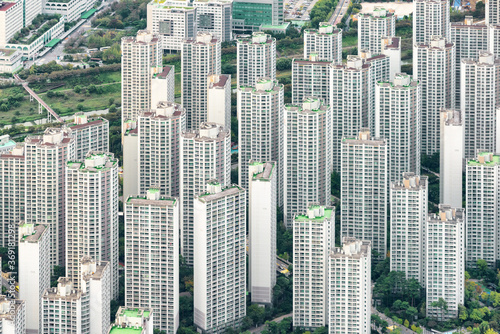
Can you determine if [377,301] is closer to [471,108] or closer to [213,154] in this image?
[213,154]

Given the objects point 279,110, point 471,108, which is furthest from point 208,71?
point 471,108

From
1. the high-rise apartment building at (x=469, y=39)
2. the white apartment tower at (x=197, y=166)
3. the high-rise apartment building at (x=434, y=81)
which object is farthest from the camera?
the high-rise apartment building at (x=469, y=39)

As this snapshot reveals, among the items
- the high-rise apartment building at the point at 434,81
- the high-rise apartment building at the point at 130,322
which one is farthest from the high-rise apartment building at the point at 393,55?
the high-rise apartment building at the point at 130,322

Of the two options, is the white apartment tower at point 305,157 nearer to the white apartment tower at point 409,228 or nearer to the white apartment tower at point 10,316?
the white apartment tower at point 409,228

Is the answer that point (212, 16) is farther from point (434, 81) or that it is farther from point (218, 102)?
point (434, 81)

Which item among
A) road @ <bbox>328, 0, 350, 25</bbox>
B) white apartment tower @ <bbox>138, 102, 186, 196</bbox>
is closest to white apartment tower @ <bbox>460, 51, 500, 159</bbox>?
white apartment tower @ <bbox>138, 102, 186, 196</bbox>

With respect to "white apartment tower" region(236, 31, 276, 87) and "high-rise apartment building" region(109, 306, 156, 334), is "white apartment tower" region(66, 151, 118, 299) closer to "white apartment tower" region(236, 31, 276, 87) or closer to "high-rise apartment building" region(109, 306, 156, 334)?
"high-rise apartment building" region(109, 306, 156, 334)

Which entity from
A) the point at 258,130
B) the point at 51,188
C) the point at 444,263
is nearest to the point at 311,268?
the point at 444,263

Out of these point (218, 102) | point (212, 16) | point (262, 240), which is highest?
point (212, 16)
